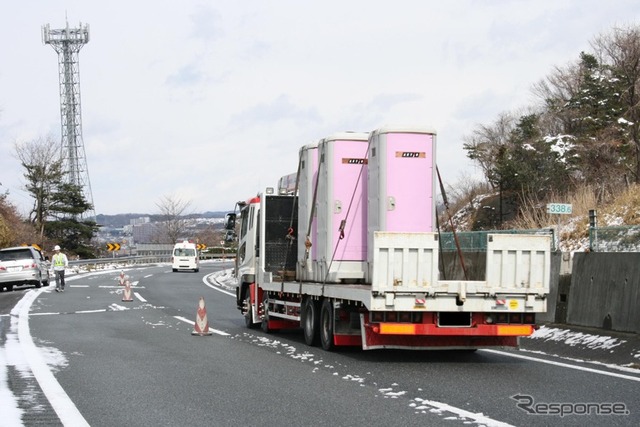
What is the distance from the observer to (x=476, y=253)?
2045cm

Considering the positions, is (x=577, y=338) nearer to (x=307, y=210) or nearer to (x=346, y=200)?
(x=346, y=200)

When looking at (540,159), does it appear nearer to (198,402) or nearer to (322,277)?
(322,277)

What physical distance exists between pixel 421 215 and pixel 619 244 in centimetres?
362

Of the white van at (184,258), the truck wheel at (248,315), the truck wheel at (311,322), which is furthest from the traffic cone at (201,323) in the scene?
the white van at (184,258)

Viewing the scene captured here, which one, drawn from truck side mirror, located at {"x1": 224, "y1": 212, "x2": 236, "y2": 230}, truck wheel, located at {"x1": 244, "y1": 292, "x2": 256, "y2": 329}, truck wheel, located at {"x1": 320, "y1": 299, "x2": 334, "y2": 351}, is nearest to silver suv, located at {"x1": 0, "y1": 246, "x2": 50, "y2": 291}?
truck side mirror, located at {"x1": 224, "y1": 212, "x2": 236, "y2": 230}

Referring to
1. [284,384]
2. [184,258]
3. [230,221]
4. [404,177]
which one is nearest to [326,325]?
[404,177]

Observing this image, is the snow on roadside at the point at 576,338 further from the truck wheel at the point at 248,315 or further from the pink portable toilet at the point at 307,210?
the truck wheel at the point at 248,315

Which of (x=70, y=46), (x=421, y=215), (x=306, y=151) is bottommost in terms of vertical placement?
(x=421, y=215)

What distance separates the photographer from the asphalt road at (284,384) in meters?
8.59

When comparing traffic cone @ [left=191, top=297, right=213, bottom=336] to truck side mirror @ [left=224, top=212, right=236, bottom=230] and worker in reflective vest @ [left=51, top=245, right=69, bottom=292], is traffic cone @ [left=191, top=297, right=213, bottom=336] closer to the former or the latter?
truck side mirror @ [left=224, top=212, right=236, bottom=230]

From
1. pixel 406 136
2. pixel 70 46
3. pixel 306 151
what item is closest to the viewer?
pixel 406 136

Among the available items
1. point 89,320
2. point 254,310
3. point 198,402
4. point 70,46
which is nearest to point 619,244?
point 254,310

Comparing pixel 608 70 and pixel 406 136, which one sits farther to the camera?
pixel 608 70

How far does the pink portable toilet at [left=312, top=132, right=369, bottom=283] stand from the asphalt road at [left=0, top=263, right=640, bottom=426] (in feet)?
5.13
